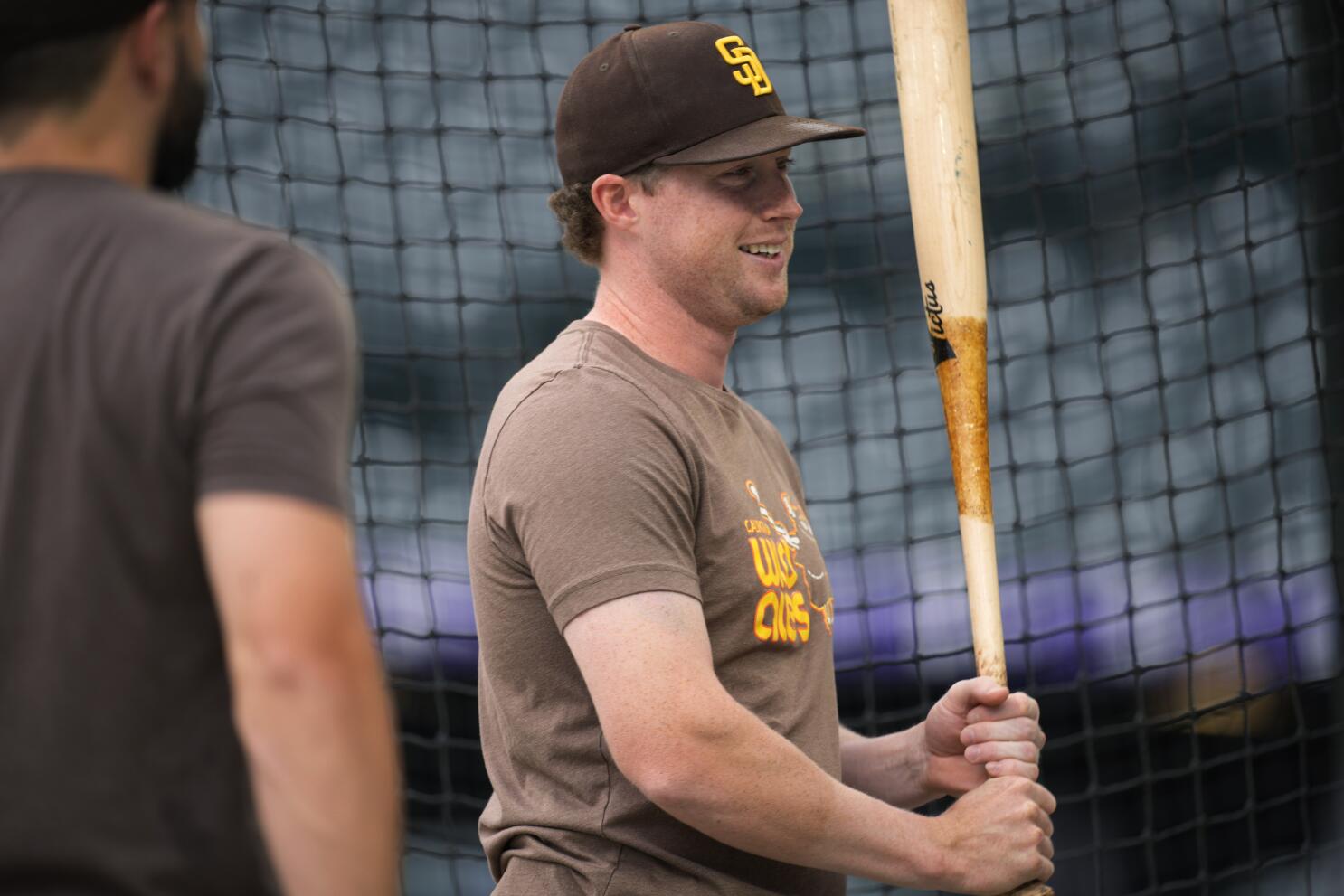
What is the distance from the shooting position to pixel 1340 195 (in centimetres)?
338

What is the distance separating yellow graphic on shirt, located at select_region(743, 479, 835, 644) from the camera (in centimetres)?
155

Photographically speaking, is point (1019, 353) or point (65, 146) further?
point (1019, 353)

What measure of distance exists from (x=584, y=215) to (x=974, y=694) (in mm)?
690

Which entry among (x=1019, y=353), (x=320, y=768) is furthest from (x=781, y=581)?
(x=1019, y=353)

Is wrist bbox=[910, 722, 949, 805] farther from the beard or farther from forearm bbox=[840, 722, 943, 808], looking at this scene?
the beard

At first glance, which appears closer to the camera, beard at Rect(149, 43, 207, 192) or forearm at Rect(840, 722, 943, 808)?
beard at Rect(149, 43, 207, 192)

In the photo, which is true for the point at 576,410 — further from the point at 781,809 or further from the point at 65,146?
the point at 65,146

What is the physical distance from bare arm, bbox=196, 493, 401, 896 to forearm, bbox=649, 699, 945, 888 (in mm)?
610

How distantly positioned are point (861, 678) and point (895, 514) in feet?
1.30

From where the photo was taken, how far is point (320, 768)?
81 cm

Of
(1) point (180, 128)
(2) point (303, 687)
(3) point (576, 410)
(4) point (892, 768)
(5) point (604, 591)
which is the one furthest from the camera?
(4) point (892, 768)

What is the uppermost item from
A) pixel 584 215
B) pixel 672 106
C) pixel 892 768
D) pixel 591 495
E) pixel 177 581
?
pixel 672 106

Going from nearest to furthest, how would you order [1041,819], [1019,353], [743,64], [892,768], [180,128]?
[180,128] < [1041,819] < [743,64] < [892,768] < [1019,353]

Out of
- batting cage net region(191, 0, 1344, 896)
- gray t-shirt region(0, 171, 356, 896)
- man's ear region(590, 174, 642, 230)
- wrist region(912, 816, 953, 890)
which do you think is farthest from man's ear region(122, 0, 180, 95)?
batting cage net region(191, 0, 1344, 896)
